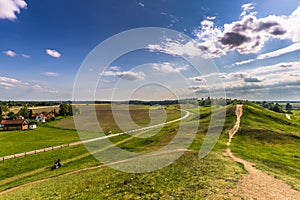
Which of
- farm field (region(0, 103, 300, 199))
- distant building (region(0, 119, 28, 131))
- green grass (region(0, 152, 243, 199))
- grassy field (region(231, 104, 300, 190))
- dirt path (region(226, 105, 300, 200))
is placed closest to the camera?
dirt path (region(226, 105, 300, 200))

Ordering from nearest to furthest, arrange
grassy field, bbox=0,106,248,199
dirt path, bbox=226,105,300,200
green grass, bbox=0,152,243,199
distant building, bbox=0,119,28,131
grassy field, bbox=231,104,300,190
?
dirt path, bbox=226,105,300,200
green grass, bbox=0,152,243,199
grassy field, bbox=0,106,248,199
grassy field, bbox=231,104,300,190
distant building, bbox=0,119,28,131

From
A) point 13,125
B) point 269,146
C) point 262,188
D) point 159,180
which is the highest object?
point 262,188

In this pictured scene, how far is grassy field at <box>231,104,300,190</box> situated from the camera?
26547 mm

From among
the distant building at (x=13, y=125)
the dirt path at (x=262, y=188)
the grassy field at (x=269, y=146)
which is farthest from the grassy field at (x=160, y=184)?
the distant building at (x=13, y=125)

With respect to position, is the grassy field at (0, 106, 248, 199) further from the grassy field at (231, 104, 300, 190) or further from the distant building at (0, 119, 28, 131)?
the distant building at (0, 119, 28, 131)

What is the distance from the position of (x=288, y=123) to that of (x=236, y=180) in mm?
58542

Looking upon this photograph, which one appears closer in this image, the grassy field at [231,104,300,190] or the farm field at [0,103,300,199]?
the farm field at [0,103,300,199]

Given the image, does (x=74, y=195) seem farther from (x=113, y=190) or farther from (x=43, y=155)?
(x=43, y=155)

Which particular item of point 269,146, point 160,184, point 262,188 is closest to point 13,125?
point 160,184

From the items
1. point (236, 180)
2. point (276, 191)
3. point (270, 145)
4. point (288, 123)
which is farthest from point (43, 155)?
point (288, 123)

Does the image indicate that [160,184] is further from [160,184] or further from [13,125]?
[13,125]

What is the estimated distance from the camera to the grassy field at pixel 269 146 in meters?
26.5

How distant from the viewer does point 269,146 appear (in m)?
44.0

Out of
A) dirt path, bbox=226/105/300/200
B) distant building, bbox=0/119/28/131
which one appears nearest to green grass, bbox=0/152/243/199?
dirt path, bbox=226/105/300/200
